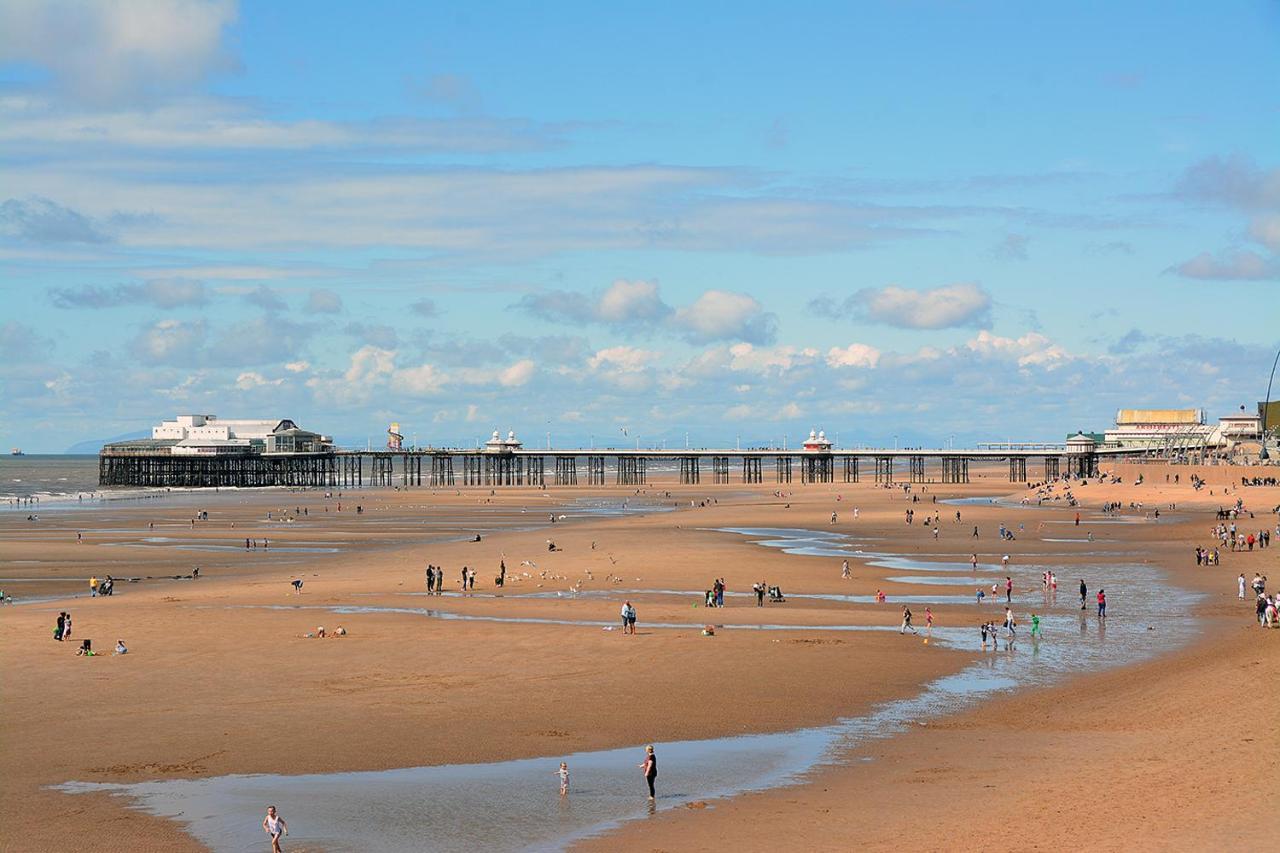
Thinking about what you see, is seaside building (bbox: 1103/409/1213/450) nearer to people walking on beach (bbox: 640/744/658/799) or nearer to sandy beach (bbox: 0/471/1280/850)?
sandy beach (bbox: 0/471/1280/850)

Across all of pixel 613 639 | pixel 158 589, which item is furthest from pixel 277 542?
pixel 613 639

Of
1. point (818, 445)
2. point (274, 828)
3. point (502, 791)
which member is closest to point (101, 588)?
point (502, 791)

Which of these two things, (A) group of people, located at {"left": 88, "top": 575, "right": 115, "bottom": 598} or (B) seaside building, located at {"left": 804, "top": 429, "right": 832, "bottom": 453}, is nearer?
(A) group of people, located at {"left": 88, "top": 575, "right": 115, "bottom": 598}

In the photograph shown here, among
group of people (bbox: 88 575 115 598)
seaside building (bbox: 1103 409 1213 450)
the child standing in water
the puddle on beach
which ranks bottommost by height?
the puddle on beach

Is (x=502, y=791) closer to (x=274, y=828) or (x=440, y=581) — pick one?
(x=274, y=828)

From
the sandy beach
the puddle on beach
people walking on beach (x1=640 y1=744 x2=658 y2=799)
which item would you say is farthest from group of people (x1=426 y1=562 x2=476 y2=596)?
people walking on beach (x1=640 y1=744 x2=658 y2=799)

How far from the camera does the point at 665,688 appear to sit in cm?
2661

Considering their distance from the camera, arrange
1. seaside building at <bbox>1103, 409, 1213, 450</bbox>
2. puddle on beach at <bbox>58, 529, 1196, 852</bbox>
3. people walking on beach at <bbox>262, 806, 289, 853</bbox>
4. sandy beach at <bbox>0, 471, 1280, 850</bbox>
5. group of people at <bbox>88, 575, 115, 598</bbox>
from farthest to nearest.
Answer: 1. seaside building at <bbox>1103, 409, 1213, 450</bbox>
2. group of people at <bbox>88, 575, 115, 598</bbox>
3. sandy beach at <bbox>0, 471, 1280, 850</bbox>
4. puddle on beach at <bbox>58, 529, 1196, 852</bbox>
5. people walking on beach at <bbox>262, 806, 289, 853</bbox>

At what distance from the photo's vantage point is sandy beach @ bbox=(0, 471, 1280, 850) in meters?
17.8

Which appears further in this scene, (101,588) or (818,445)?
(818,445)

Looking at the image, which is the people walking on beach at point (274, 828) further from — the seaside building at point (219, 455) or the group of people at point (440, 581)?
the seaside building at point (219, 455)

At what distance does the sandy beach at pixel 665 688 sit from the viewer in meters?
17.8

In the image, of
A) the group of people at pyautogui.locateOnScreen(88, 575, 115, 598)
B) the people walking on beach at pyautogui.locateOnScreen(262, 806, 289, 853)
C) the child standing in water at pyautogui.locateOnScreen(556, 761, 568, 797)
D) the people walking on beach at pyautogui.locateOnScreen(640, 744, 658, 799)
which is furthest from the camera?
the group of people at pyautogui.locateOnScreen(88, 575, 115, 598)

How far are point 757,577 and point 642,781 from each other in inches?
1084
